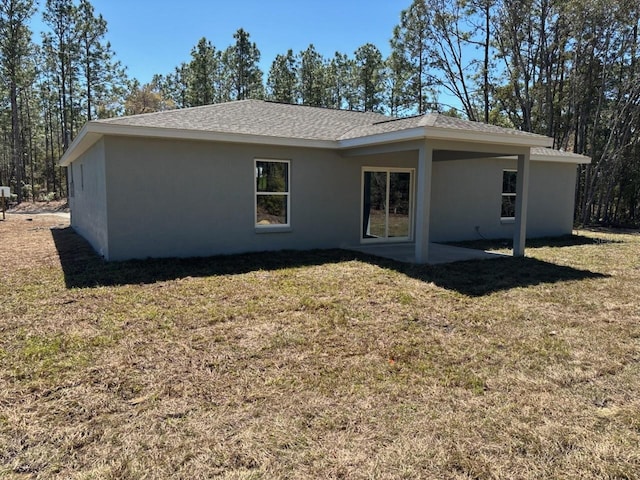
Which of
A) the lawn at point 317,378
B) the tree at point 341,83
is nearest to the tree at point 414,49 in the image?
the tree at point 341,83

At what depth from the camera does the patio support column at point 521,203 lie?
9.70m

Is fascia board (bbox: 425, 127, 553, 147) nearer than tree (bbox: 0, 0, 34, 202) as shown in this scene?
Yes

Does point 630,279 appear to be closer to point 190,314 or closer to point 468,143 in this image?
point 468,143

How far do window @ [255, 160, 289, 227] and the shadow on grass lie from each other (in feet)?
2.76

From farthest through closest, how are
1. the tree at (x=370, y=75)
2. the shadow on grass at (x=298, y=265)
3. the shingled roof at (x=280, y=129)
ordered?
1. the tree at (x=370, y=75)
2. the shingled roof at (x=280, y=129)
3. the shadow on grass at (x=298, y=265)

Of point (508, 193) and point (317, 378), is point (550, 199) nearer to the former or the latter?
point (508, 193)

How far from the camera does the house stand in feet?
27.7

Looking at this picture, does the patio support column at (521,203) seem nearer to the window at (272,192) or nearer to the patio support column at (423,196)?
the patio support column at (423,196)

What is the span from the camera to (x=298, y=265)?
8.52 meters

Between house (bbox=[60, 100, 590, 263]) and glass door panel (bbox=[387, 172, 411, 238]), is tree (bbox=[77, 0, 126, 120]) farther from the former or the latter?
glass door panel (bbox=[387, 172, 411, 238])

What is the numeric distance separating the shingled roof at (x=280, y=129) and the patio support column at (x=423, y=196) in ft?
1.25

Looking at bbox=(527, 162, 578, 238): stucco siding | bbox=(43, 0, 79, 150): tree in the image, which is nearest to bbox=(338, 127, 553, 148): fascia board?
bbox=(527, 162, 578, 238): stucco siding

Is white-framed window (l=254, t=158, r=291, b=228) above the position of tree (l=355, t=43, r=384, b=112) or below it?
below

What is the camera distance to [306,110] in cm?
1331
